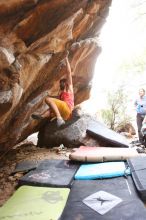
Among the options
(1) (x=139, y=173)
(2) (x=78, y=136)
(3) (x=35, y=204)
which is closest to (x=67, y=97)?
(2) (x=78, y=136)

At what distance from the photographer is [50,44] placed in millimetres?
6047

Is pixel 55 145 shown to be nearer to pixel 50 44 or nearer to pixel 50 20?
pixel 50 44

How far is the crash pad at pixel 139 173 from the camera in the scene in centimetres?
474

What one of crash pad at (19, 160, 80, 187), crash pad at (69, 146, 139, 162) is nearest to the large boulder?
crash pad at (69, 146, 139, 162)

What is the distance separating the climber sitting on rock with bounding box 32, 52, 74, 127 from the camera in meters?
8.02

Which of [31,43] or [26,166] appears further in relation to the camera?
[26,166]

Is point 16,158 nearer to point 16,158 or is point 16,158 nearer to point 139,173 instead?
point 16,158

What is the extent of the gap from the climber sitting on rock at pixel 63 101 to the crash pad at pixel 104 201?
2754mm

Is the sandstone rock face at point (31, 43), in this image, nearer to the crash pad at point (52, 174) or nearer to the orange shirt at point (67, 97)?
the orange shirt at point (67, 97)

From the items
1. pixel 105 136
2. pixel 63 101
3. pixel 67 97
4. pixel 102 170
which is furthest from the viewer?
pixel 105 136

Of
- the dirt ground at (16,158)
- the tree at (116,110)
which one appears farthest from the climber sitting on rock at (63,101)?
the tree at (116,110)

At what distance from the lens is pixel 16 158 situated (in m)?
7.78

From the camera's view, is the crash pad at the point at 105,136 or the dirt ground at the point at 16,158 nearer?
the dirt ground at the point at 16,158

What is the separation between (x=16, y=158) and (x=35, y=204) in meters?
3.23
